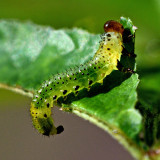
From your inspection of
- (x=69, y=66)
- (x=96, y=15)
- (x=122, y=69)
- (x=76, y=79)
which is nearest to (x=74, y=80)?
(x=76, y=79)

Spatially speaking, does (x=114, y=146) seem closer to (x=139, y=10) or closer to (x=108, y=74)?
(x=139, y=10)

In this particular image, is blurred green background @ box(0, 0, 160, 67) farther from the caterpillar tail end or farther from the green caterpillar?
the caterpillar tail end

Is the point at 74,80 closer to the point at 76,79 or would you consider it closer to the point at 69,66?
the point at 76,79

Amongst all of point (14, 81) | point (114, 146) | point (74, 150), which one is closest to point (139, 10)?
point (14, 81)

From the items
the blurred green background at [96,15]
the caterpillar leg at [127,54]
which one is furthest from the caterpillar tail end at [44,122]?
the blurred green background at [96,15]

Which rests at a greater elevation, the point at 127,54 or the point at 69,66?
the point at 69,66

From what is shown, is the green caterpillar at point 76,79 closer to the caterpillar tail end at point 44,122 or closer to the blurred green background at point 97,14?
the caterpillar tail end at point 44,122
